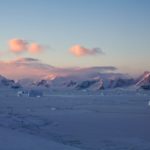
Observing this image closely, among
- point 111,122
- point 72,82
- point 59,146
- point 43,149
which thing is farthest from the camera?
point 72,82

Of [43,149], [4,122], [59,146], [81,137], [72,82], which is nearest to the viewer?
[43,149]

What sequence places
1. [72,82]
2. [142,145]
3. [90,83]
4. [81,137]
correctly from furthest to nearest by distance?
→ [72,82]
[90,83]
[81,137]
[142,145]

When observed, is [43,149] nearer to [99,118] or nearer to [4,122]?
[4,122]

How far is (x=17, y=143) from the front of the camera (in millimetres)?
10133

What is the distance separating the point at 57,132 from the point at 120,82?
105249mm

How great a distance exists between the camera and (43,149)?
9750 mm

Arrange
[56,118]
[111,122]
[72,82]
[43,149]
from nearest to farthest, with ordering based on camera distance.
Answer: [43,149], [111,122], [56,118], [72,82]

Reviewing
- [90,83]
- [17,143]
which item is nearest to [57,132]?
[17,143]

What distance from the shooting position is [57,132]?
48.1 ft

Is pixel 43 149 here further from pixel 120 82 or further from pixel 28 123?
pixel 120 82

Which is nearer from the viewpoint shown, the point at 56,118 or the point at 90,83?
the point at 56,118

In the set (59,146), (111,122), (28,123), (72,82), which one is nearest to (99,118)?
(111,122)

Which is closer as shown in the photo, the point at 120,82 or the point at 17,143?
the point at 17,143

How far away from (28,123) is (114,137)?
4.31 metres
